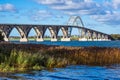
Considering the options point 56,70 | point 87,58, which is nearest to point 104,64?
point 87,58

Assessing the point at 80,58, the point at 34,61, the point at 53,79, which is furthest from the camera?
the point at 80,58

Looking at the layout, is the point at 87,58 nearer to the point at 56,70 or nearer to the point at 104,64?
the point at 104,64

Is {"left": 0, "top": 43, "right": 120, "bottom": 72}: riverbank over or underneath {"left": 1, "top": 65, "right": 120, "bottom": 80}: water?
over

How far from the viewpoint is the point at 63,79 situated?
84.4 ft

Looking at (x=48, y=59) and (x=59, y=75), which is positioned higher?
(x=48, y=59)

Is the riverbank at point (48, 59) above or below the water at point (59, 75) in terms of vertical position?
above

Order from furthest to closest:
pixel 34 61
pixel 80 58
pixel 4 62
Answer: pixel 80 58
pixel 34 61
pixel 4 62

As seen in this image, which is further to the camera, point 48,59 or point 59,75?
point 48,59

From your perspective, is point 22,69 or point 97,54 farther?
point 97,54

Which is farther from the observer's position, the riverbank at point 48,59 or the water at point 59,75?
the riverbank at point 48,59

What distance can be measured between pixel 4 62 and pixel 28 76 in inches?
114

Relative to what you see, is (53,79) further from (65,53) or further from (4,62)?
(65,53)

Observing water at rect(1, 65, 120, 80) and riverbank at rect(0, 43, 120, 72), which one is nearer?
water at rect(1, 65, 120, 80)

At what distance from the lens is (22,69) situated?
29.2m
